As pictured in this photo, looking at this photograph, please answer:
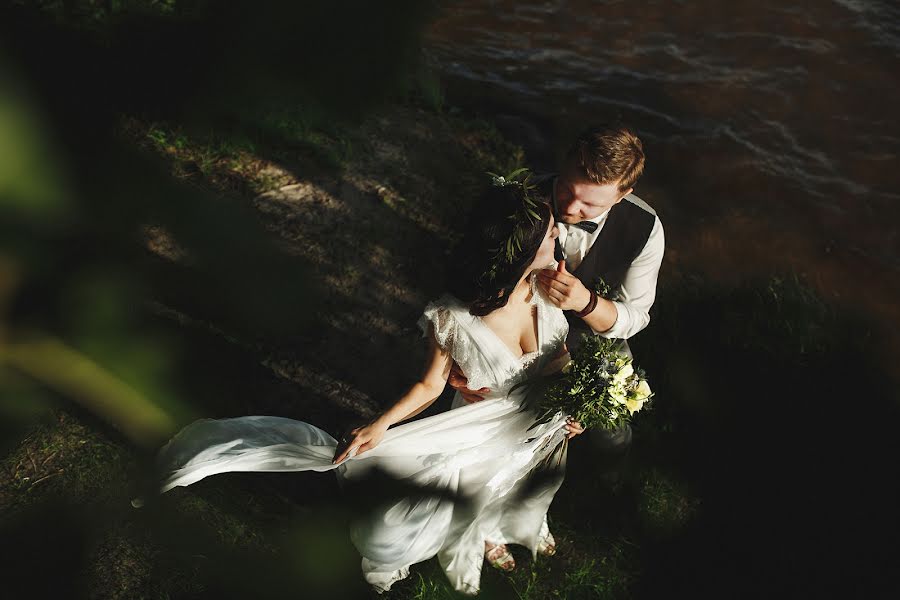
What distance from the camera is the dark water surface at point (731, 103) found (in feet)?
19.0

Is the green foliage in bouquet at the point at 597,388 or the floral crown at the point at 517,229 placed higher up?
the floral crown at the point at 517,229

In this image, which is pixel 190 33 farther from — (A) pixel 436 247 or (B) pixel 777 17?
(B) pixel 777 17

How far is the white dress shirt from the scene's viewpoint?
9.05 ft

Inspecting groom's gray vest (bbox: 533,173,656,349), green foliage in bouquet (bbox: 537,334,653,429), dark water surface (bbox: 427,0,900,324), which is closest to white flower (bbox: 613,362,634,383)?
green foliage in bouquet (bbox: 537,334,653,429)

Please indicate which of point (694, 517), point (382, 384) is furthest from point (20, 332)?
point (694, 517)

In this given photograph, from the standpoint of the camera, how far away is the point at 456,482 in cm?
274

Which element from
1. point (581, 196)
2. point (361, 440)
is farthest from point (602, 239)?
point (361, 440)

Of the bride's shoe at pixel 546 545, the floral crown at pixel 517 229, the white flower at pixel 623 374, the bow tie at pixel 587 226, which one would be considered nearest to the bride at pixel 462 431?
the floral crown at pixel 517 229

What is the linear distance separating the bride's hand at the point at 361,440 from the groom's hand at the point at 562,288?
82cm

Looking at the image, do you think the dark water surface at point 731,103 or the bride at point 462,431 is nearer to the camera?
the bride at point 462,431

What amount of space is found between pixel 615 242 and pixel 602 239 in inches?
2.3

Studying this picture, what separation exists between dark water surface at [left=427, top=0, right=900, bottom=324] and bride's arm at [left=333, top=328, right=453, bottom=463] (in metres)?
3.75

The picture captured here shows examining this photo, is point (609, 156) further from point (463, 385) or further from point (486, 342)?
point (463, 385)

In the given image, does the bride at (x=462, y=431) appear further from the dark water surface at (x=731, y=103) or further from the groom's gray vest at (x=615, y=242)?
the dark water surface at (x=731, y=103)
